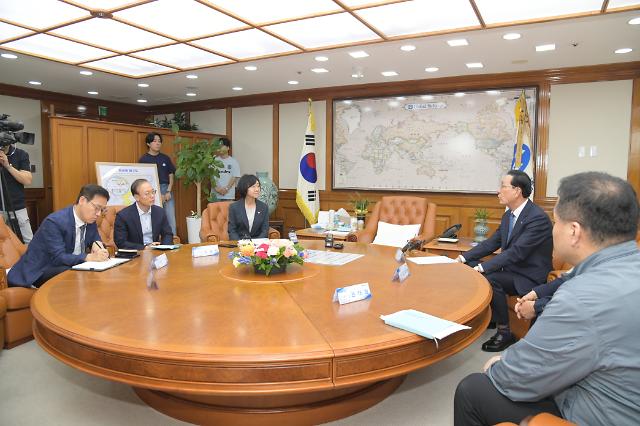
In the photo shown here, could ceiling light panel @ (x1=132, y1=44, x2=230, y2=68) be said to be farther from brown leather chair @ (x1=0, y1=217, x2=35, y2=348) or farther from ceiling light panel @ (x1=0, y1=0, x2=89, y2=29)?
brown leather chair @ (x1=0, y1=217, x2=35, y2=348)

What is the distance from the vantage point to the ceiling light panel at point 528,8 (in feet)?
11.3

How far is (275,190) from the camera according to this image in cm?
726

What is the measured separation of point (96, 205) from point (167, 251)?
62 centimetres

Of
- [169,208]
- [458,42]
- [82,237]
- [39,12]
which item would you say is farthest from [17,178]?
[458,42]

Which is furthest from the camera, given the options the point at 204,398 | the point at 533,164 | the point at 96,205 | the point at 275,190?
the point at 275,190

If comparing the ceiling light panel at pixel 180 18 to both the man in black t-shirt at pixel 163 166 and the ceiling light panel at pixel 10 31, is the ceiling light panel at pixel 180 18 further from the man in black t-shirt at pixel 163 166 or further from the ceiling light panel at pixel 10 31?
the man in black t-shirt at pixel 163 166

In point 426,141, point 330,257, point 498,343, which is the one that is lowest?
point 498,343

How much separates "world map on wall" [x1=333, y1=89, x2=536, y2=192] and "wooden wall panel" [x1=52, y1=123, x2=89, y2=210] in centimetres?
365

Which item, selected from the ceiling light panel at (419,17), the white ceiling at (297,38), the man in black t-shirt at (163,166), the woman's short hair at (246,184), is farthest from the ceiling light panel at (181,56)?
the ceiling light panel at (419,17)

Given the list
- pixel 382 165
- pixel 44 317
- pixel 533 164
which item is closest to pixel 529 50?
pixel 533 164

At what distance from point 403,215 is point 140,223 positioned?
282 cm

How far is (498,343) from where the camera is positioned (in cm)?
307

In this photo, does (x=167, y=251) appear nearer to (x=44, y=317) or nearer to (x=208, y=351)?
(x=44, y=317)

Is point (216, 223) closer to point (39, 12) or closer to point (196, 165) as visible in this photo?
point (196, 165)
